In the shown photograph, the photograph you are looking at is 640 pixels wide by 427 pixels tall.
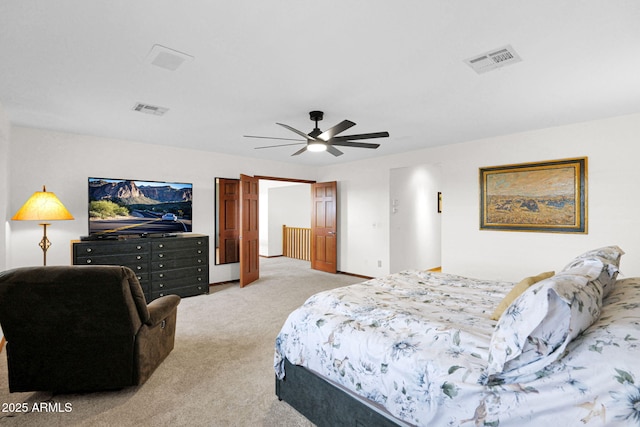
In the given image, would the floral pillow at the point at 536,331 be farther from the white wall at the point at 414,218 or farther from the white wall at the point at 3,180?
the white wall at the point at 414,218

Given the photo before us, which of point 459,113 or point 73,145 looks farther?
point 73,145

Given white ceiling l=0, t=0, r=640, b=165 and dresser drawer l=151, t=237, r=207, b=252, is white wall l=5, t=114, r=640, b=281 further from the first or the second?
dresser drawer l=151, t=237, r=207, b=252

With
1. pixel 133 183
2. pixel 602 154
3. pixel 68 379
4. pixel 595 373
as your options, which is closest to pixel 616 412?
pixel 595 373

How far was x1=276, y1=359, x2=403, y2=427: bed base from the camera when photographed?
1.65m

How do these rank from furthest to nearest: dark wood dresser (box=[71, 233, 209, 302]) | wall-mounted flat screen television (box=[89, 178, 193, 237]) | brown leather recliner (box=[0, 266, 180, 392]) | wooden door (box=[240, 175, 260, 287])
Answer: wooden door (box=[240, 175, 260, 287]) < wall-mounted flat screen television (box=[89, 178, 193, 237]) < dark wood dresser (box=[71, 233, 209, 302]) < brown leather recliner (box=[0, 266, 180, 392])

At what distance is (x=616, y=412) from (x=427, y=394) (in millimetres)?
637

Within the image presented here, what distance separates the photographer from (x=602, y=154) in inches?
149

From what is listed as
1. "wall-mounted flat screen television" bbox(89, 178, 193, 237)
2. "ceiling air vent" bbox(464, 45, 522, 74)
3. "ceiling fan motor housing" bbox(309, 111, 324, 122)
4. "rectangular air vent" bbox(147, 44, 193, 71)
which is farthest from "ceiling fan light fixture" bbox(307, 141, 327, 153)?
"wall-mounted flat screen television" bbox(89, 178, 193, 237)

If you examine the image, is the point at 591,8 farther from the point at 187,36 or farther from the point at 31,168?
the point at 31,168

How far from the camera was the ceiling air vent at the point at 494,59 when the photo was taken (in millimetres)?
2195

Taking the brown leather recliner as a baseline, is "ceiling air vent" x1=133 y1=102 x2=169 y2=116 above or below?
above

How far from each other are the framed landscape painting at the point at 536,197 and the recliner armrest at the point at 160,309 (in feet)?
14.2

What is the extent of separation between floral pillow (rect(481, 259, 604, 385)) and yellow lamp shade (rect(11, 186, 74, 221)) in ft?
14.0

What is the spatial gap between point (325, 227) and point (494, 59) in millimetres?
5103
